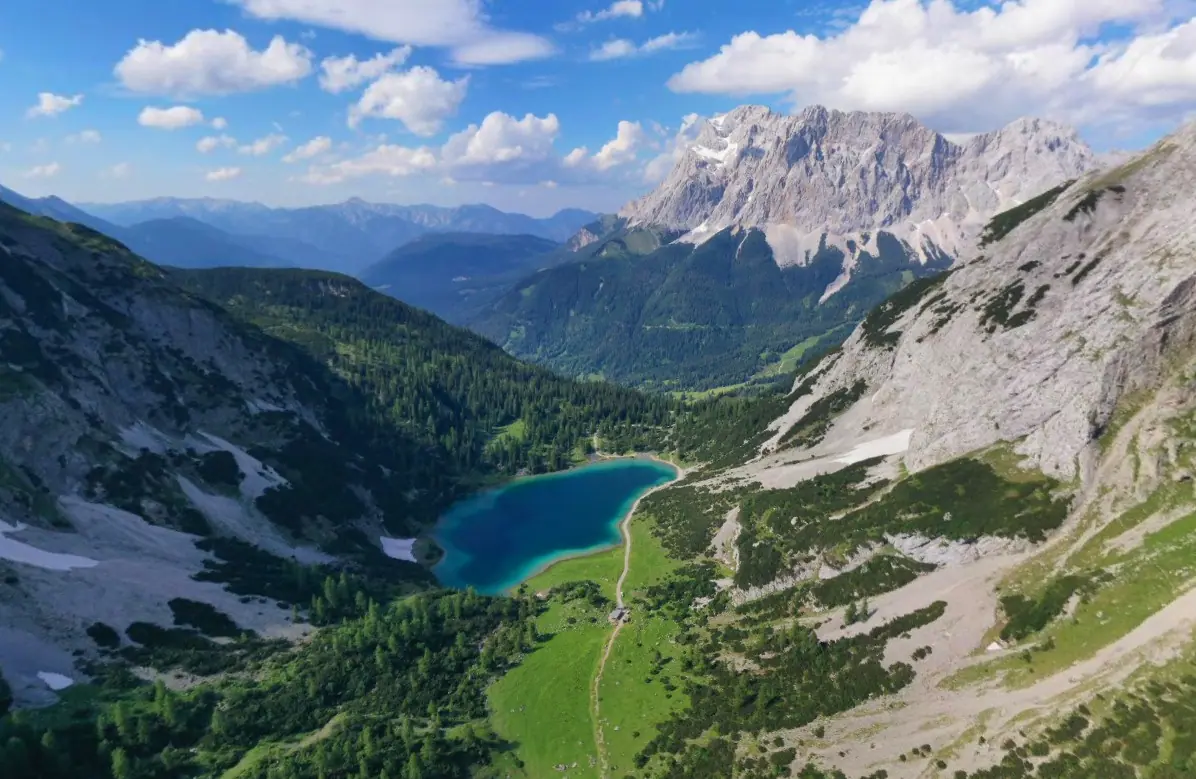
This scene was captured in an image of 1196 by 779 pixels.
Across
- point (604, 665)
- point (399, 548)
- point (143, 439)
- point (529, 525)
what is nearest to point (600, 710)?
point (604, 665)

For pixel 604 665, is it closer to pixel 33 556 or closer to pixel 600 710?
pixel 600 710

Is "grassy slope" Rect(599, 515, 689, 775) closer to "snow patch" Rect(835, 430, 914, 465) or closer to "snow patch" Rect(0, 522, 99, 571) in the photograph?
"snow patch" Rect(835, 430, 914, 465)

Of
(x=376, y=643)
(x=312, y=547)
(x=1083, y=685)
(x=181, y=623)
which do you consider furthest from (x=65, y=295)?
(x=1083, y=685)

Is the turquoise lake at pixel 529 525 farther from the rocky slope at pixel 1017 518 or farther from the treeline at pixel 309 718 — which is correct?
the treeline at pixel 309 718

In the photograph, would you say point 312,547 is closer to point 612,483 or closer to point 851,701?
point 612,483

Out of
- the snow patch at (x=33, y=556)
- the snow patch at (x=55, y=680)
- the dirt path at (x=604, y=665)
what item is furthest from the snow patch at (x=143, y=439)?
the dirt path at (x=604, y=665)
